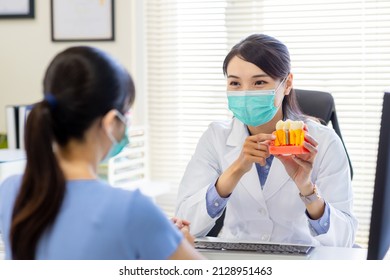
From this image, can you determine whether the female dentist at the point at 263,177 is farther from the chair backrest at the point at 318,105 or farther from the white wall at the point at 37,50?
the white wall at the point at 37,50

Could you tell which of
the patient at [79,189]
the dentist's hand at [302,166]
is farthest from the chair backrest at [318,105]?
the patient at [79,189]

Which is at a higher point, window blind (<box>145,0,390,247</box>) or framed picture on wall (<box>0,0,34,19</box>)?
framed picture on wall (<box>0,0,34,19</box>)

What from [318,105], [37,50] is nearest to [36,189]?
[318,105]

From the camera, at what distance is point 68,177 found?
1.08 m

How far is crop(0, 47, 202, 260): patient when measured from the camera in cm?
103

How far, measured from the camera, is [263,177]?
2035 millimetres

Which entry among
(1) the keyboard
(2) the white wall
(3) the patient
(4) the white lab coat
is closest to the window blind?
(2) the white wall

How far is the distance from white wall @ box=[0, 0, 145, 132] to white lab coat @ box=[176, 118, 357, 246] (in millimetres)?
1317

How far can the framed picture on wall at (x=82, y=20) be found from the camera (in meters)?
3.27

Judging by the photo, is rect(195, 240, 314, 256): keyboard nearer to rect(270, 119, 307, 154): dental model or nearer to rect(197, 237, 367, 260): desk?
rect(197, 237, 367, 260): desk
